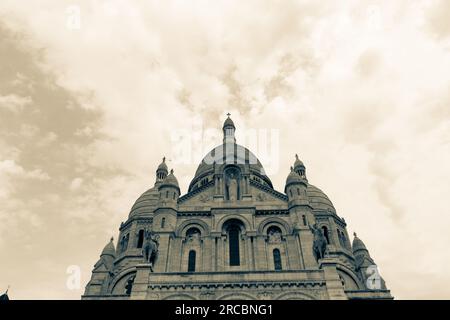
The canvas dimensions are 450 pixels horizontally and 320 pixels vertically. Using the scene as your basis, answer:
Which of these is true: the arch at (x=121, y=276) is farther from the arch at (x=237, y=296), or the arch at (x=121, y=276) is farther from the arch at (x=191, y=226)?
the arch at (x=237, y=296)

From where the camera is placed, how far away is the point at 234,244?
27.3 meters

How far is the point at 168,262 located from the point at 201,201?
20.5ft

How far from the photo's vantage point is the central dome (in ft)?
128

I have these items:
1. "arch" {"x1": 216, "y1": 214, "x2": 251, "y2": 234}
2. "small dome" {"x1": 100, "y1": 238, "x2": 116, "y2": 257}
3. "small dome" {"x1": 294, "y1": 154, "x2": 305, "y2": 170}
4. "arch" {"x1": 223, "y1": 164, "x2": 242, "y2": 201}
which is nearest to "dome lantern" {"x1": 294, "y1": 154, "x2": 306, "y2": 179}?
"small dome" {"x1": 294, "y1": 154, "x2": 305, "y2": 170}

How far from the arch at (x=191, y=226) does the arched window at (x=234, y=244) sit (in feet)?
6.46

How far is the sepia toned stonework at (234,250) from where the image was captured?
22.6 metres

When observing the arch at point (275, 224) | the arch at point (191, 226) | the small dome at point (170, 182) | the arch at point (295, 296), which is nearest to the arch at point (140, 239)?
the small dome at point (170, 182)

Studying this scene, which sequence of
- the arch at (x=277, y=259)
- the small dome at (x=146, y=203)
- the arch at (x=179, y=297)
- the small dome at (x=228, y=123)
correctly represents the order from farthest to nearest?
the small dome at (x=228, y=123)
the small dome at (x=146, y=203)
the arch at (x=277, y=259)
the arch at (x=179, y=297)

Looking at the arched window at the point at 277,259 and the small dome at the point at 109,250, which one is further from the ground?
the small dome at the point at 109,250

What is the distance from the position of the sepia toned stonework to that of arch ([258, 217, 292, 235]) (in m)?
0.08

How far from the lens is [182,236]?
27.4 m

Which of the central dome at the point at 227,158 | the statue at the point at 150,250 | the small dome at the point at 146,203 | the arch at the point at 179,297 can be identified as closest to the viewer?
the arch at the point at 179,297

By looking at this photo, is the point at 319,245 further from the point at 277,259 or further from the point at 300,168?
the point at 300,168
